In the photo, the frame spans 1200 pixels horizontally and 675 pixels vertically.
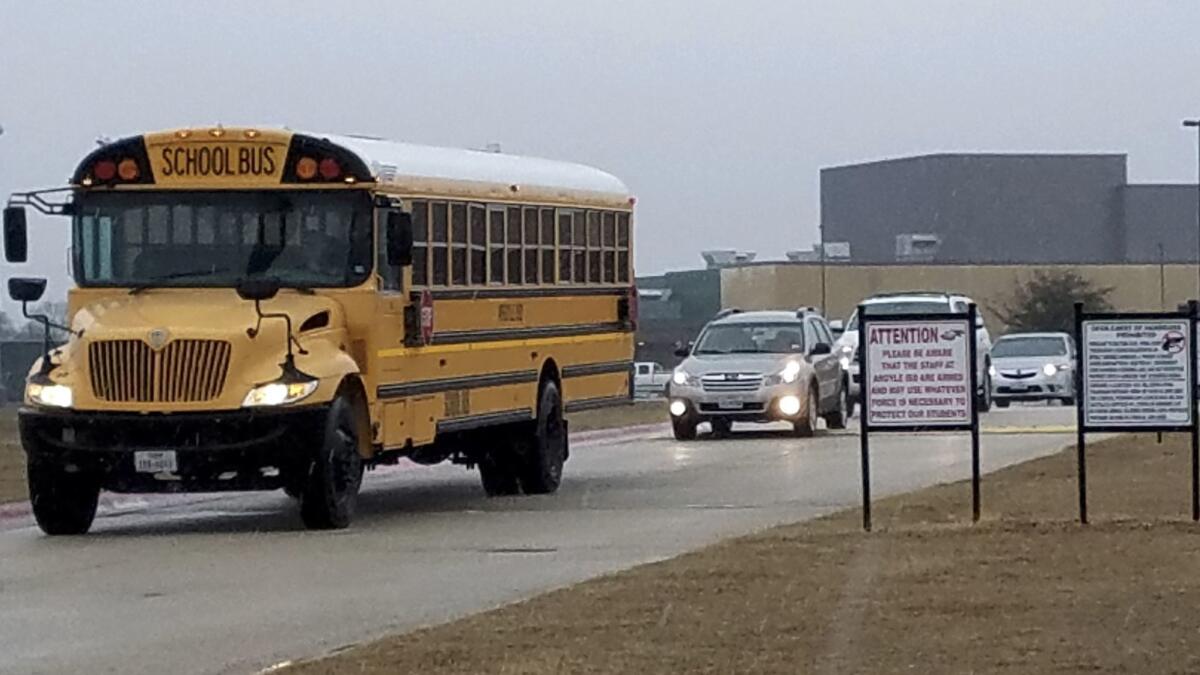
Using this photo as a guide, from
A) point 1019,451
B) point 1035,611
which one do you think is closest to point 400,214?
point 1035,611

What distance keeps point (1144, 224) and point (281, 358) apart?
96.5m

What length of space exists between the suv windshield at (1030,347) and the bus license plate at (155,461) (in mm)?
31040

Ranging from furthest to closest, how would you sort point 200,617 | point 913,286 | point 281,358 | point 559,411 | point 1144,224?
point 1144,224, point 913,286, point 559,411, point 281,358, point 200,617

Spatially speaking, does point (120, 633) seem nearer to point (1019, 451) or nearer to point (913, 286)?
point (1019, 451)

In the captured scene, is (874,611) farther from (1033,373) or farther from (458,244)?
(1033,373)

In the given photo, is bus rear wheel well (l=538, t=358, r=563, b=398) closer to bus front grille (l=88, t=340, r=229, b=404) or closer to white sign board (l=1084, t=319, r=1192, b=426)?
bus front grille (l=88, t=340, r=229, b=404)

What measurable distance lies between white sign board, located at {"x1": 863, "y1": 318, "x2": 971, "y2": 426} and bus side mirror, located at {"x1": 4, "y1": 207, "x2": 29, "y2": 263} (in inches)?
277

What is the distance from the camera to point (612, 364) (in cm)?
2562

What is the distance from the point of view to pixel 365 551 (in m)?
18.0

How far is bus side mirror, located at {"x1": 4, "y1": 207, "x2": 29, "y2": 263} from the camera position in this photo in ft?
68.3

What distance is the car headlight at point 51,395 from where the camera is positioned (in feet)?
63.0

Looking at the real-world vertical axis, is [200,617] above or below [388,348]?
below

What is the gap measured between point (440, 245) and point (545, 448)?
2.84m

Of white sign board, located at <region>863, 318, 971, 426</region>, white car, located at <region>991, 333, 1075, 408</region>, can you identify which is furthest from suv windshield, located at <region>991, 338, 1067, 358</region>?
white sign board, located at <region>863, 318, 971, 426</region>
